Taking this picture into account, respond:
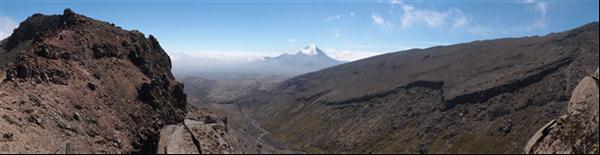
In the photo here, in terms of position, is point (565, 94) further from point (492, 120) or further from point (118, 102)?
point (118, 102)

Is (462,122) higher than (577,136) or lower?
lower

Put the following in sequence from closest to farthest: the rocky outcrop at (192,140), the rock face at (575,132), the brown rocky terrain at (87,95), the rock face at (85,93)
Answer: the rocky outcrop at (192,140) < the rock face at (575,132) < the brown rocky terrain at (87,95) < the rock face at (85,93)

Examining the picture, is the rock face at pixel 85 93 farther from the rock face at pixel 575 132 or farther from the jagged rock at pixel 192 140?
the rock face at pixel 575 132

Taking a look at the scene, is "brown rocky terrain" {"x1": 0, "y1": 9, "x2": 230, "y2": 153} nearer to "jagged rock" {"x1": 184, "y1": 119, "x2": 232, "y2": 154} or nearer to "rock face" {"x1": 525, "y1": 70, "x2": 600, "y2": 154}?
"jagged rock" {"x1": 184, "y1": 119, "x2": 232, "y2": 154}

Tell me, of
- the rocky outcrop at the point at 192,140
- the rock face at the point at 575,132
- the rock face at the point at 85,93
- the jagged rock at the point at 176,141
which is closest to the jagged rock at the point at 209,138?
the rocky outcrop at the point at 192,140

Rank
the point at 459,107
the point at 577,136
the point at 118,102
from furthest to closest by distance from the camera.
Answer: the point at 459,107 → the point at 118,102 → the point at 577,136

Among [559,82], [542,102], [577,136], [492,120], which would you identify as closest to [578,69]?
[559,82]

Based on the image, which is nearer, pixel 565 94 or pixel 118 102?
pixel 118 102

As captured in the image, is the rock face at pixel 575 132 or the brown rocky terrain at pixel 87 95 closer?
the rock face at pixel 575 132
